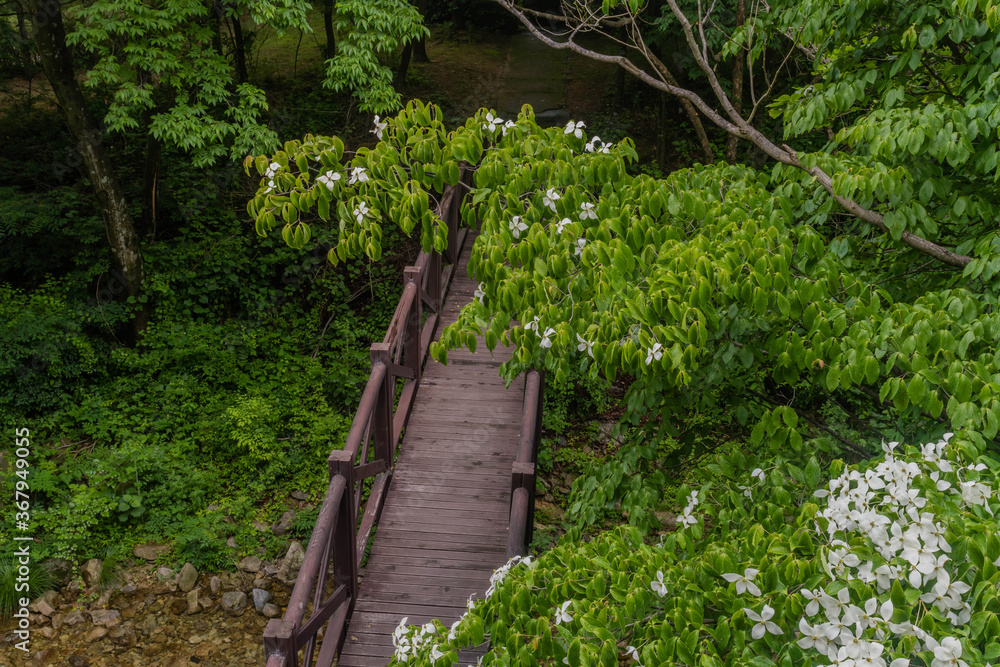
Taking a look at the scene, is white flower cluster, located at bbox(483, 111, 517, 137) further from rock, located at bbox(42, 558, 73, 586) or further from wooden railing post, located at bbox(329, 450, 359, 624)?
rock, located at bbox(42, 558, 73, 586)

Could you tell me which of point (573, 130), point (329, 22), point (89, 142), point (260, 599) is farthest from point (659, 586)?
point (329, 22)

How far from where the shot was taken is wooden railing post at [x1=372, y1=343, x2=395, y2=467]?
6.00 m

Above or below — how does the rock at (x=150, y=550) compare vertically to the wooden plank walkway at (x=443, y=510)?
below

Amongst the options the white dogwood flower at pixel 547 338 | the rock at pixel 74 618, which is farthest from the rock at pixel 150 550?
the white dogwood flower at pixel 547 338

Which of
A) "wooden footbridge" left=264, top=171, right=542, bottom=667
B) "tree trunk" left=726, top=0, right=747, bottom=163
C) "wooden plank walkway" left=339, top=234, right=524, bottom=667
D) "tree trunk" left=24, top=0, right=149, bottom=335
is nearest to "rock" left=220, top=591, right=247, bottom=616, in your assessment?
"wooden footbridge" left=264, top=171, right=542, bottom=667

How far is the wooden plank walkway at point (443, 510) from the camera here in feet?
17.5

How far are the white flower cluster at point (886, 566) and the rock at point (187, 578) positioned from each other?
7.34 meters

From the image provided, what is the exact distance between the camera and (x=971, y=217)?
399 centimetres

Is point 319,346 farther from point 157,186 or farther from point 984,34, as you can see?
point 984,34

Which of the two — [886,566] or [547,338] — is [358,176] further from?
[886,566]

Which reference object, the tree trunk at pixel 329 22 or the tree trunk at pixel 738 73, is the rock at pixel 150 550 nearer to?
the tree trunk at pixel 738 73

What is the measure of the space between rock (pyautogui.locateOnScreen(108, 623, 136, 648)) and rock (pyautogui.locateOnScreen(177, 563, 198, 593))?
614 mm

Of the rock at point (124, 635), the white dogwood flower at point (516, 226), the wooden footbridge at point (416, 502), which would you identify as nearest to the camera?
the white dogwood flower at point (516, 226)

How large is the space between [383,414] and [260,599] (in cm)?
331
